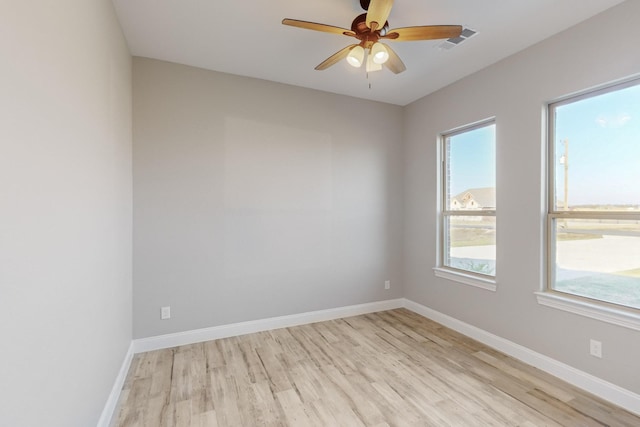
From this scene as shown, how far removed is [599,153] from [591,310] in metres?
1.21

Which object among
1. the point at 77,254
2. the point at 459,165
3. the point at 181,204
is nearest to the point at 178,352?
the point at 181,204

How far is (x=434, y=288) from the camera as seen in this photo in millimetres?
3664

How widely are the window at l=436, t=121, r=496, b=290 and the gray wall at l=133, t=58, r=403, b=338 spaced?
0.69 m

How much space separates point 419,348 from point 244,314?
187 centimetres

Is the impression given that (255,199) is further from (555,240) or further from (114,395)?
(555,240)

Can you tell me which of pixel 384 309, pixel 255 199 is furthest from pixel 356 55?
pixel 384 309

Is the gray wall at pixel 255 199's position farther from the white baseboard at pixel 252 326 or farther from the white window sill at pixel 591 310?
the white window sill at pixel 591 310

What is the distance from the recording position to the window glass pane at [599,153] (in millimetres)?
2115

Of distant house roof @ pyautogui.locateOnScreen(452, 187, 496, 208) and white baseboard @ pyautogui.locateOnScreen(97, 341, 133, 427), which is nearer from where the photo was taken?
white baseboard @ pyautogui.locateOnScreen(97, 341, 133, 427)

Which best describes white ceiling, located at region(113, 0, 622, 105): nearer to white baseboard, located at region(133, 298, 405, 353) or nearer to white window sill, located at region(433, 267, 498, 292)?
white window sill, located at region(433, 267, 498, 292)

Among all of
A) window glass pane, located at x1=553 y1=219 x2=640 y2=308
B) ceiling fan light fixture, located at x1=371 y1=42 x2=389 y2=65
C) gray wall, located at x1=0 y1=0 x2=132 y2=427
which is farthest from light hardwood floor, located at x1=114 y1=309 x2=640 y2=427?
ceiling fan light fixture, located at x1=371 y1=42 x2=389 y2=65

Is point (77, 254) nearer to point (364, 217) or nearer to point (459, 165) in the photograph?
point (364, 217)

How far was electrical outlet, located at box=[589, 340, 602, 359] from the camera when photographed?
7.11ft

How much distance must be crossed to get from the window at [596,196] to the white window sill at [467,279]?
1.65 feet
